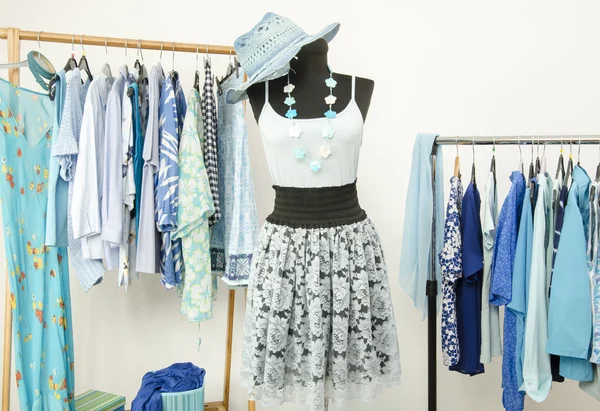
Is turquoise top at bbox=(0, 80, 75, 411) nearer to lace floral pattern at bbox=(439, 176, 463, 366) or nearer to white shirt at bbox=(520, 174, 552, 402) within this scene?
lace floral pattern at bbox=(439, 176, 463, 366)

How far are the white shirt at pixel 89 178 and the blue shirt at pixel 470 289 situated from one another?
1.26 meters

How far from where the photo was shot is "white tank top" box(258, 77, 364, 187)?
58.9 inches

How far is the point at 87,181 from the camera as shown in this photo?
181 cm

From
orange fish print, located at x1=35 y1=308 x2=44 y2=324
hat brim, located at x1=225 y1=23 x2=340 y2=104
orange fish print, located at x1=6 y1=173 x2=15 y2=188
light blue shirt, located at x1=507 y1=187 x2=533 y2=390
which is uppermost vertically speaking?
hat brim, located at x1=225 y1=23 x2=340 y2=104

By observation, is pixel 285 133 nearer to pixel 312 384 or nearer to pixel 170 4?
pixel 312 384

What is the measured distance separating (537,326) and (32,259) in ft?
5.61

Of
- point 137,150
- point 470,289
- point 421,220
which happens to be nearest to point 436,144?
point 421,220

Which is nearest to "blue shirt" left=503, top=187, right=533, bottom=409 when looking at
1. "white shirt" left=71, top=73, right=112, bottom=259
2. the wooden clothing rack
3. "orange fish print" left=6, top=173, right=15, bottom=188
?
the wooden clothing rack

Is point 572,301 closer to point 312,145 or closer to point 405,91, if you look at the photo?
point 312,145

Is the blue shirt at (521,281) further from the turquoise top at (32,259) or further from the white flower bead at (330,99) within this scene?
the turquoise top at (32,259)

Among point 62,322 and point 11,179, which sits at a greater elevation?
point 11,179

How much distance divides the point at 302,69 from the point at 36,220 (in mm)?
1078

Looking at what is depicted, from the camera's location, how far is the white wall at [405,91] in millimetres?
2502

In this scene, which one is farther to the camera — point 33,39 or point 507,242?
point 33,39
